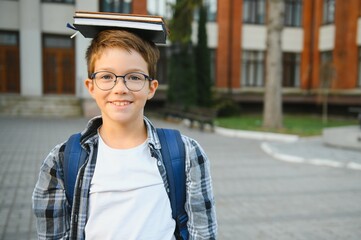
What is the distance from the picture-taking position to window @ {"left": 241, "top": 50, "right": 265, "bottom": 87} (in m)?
25.2

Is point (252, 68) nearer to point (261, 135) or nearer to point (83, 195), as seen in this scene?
point (261, 135)

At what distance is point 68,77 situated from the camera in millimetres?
22656

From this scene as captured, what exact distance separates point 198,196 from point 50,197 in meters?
0.65

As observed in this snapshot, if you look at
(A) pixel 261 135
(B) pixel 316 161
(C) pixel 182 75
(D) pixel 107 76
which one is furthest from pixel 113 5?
(D) pixel 107 76

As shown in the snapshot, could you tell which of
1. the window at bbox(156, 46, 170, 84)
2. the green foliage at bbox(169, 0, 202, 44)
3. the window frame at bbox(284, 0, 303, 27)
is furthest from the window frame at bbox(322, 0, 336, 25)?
the green foliage at bbox(169, 0, 202, 44)

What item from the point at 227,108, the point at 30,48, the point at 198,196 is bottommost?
the point at 227,108

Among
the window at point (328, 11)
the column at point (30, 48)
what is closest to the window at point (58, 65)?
the column at point (30, 48)

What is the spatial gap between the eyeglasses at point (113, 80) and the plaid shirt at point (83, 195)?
0.23 m

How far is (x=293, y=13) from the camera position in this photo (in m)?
25.7

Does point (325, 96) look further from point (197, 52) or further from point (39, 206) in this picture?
point (39, 206)

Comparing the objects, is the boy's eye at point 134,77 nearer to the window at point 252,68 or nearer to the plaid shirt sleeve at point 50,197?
the plaid shirt sleeve at point 50,197

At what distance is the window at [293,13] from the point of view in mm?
25719

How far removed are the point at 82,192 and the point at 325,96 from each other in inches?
856

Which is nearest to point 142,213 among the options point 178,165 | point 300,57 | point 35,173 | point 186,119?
point 178,165
